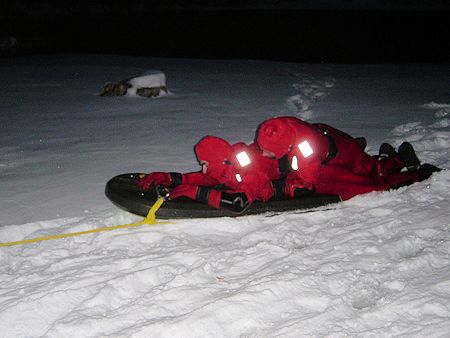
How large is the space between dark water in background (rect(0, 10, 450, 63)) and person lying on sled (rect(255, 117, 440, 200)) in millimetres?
11752

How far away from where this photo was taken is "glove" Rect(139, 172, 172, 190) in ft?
12.4

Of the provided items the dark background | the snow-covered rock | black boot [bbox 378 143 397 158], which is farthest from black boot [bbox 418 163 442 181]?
the dark background

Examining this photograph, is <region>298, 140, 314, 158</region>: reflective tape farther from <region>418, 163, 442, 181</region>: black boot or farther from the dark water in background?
the dark water in background

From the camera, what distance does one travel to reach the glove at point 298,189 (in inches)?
144

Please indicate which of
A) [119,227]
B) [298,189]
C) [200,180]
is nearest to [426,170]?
[298,189]

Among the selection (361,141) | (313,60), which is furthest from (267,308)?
(313,60)

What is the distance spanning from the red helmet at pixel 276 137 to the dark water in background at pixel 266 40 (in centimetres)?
1229

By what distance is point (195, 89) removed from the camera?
8.30 m

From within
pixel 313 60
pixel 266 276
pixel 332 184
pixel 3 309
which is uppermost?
pixel 313 60

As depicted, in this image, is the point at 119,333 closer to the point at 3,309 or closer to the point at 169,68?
the point at 3,309

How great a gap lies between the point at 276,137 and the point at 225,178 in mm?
559

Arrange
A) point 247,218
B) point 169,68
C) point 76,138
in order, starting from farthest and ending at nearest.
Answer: point 169,68, point 76,138, point 247,218

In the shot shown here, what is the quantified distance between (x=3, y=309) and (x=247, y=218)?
171cm

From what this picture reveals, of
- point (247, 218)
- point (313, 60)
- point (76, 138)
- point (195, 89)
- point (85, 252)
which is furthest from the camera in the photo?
point (313, 60)
